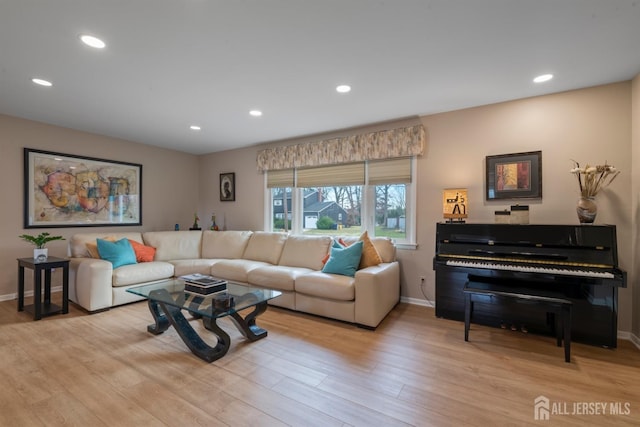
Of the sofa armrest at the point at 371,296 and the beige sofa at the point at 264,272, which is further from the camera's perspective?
the beige sofa at the point at 264,272

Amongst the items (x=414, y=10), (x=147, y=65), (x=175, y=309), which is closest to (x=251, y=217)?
(x=175, y=309)

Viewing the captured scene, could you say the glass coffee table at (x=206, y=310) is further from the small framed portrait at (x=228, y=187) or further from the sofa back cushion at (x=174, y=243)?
the small framed portrait at (x=228, y=187)

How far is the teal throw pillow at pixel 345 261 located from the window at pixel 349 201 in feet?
2.60

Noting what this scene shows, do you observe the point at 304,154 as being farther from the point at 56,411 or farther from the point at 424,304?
the point at 56,411

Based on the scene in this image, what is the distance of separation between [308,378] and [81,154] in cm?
457

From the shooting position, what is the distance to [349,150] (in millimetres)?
3977

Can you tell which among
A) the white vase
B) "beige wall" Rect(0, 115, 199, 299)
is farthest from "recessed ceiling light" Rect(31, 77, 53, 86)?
the white vase

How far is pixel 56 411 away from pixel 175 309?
38.7 inches

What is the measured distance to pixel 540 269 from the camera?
2.44 m

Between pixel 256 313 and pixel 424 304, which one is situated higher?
pixel 256 313

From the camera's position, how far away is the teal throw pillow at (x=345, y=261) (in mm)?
3179

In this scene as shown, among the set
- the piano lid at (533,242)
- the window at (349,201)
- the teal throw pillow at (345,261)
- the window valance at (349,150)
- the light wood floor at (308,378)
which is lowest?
the light wood floor at (308,378)

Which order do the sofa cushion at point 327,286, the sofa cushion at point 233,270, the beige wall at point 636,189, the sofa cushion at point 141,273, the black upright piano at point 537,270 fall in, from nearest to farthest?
the black upright piano at point 537,270, the beige wall at point 636,189, the sofa cushion at point 327,286, the sofa cushion at point 141,273, the sofa cushion at point 233,270

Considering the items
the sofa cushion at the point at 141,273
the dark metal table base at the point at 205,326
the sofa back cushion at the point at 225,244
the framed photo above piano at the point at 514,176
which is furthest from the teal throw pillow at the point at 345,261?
→ the sofa cushion at the point at 141,273
